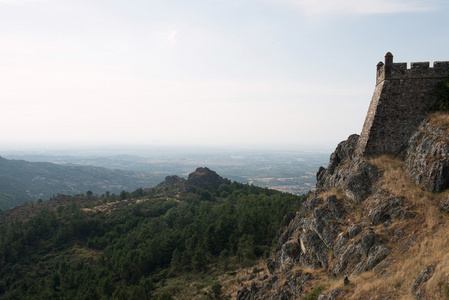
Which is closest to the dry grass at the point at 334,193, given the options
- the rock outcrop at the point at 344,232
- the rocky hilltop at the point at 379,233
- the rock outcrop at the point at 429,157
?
the rock outcrop at the point at 344,232

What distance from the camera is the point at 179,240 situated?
7262 centimetres

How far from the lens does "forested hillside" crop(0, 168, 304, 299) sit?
5238 centimetres

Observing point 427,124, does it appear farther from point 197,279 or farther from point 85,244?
point 85,244

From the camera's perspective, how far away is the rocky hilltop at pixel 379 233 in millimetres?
15461

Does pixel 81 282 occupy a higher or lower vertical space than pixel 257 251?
lower

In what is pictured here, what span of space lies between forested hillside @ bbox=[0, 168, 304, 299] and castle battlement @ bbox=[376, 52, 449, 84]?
34.8m

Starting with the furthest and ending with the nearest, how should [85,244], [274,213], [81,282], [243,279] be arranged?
[85,244] < [274,213] < [81,282] < [243,279]

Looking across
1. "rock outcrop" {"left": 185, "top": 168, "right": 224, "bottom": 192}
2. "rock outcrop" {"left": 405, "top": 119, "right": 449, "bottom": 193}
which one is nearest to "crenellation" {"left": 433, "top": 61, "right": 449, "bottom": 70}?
"rock outcrop" {"left": 405, "top": 119, "right": 449, "bottom": 193}

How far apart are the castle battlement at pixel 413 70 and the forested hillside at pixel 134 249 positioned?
34789 millimetres

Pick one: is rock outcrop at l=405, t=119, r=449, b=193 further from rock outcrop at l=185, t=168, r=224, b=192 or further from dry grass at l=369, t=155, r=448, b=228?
rock outcrop at l=185, t=168, r=224, b=192

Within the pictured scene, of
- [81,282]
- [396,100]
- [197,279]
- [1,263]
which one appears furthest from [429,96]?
[1,263]

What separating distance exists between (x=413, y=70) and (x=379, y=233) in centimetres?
1587

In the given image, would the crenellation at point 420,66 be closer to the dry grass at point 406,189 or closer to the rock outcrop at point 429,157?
the rock outcrop at point 429,157

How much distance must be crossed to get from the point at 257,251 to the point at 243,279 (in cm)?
1302
